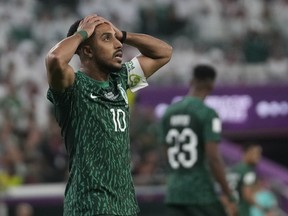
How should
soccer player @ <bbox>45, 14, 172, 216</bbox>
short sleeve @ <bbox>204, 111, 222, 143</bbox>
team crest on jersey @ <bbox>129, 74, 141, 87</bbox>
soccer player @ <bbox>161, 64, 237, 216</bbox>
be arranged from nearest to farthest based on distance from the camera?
soccer player @ <bbox>45, 14, 172, 216</bbox> < team crest on jersey @ <bbox>129, 74, 141, 87</bbox> < short sleeve @ <bbox>204, 111, 222, 143</bbox> < soccer player @ <bbox>161, 64, 237, 216</bbox>

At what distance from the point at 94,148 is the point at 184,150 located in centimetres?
344

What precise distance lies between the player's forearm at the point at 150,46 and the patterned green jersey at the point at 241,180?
5.94m

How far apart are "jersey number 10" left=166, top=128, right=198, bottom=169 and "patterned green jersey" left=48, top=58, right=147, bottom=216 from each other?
10.9 feet

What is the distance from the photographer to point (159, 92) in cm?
1574

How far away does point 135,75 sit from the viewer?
6086 mm

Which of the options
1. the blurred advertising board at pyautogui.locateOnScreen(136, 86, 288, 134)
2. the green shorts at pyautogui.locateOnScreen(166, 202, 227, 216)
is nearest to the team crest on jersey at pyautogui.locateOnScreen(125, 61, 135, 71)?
the green shorts at pyautogui.locateOnScreen(166, 202, 227, 216)

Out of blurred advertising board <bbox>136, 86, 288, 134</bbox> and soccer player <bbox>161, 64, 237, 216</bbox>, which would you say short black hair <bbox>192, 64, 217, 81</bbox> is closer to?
soccer player <bbox>161, 64, 237, 216</bbox>

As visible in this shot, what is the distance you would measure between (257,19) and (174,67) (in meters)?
2.46

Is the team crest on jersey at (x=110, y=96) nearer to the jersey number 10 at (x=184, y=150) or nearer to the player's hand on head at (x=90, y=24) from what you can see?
the player's hand on head at (x=90, y=24)

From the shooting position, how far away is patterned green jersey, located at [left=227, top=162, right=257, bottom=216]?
39.8 ft

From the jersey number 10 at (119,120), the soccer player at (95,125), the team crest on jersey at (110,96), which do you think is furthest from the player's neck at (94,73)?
the jersey number 10 at (119,120)

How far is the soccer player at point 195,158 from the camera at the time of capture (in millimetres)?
8922

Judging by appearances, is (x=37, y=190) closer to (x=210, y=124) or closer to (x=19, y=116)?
(x=19, y=116)

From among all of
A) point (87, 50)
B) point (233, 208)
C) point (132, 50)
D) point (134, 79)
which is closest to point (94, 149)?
point (87, 50)
